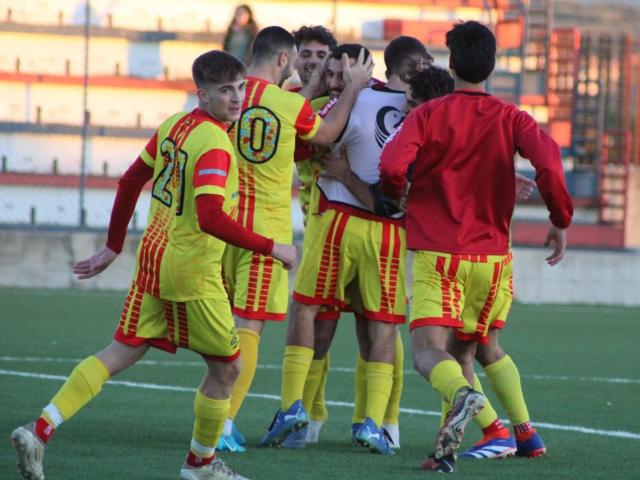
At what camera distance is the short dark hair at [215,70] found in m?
6.08

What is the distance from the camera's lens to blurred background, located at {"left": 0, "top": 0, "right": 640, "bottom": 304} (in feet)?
59.0

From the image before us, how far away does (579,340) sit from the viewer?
14086 millimetres

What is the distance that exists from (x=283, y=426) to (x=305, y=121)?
145cm

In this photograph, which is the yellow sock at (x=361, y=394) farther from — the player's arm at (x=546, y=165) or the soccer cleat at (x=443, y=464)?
the player's arm at (x=546, y=165)

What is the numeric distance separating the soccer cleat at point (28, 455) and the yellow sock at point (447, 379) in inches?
66.9

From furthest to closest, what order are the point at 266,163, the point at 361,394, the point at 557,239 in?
the point at 361,394
the point at 266,163
the point at 557,239

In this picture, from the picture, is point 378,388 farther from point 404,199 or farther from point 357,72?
point 357,72

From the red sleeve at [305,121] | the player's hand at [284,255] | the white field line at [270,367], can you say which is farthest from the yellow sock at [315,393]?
the white field line at [270,367]

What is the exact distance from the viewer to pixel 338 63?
764 cm

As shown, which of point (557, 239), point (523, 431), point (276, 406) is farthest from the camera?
point (276, 406)

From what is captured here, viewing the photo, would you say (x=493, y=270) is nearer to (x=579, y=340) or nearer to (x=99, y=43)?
(x=579, y=340)

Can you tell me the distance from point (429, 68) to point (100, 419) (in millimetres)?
2473

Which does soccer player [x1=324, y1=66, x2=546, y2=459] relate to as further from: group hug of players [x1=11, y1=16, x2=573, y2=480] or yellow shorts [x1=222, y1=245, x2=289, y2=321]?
yellow shorts [x1=222, y1=245, x2=289, y2=321]

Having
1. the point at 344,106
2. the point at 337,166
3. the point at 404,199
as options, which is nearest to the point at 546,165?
the point at 404,199
